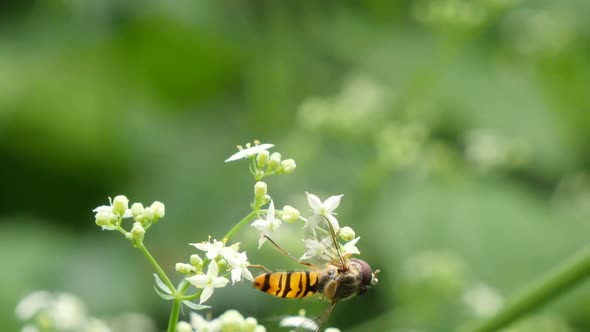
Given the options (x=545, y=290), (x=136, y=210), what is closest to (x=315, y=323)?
(x=136, y=210)

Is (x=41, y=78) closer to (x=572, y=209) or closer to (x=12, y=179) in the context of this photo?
(x=12, y=179)

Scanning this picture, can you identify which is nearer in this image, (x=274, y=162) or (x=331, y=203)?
(x=331, y=203)

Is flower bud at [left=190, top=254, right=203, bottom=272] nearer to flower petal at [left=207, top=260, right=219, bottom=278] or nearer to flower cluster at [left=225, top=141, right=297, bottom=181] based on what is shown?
flower petal at [left=207, top=260, right=219, bottom=278]

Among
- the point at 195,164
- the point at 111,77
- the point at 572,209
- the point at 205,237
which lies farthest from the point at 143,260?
the point at 572,209

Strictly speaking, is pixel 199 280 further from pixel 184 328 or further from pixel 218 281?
pixel 184 328

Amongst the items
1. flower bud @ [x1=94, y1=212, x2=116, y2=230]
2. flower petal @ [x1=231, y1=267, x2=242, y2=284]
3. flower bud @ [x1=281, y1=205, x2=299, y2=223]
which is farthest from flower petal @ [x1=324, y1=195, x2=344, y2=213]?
flower bud @ [x1=94, y1=212, x2=116, y2=230]

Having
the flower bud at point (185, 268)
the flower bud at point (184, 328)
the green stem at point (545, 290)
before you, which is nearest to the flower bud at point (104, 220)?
the flower bud at point (185, 268)
